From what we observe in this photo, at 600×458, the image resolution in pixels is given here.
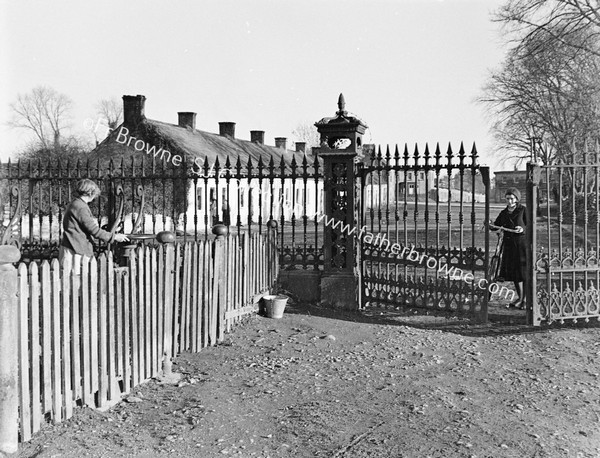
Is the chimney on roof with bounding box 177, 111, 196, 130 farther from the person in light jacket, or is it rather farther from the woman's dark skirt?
the person in light jacket

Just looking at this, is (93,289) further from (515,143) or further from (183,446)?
(515,143)

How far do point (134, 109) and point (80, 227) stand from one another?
2753 cm

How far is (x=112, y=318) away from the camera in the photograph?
Answer: 17.8 feet

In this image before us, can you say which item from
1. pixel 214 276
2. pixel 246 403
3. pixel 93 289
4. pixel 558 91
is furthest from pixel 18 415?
pixel 558 91

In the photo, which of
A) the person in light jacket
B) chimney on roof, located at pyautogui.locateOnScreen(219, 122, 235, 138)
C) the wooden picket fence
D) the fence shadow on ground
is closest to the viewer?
the wooden picket fence

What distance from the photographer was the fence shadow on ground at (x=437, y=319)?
344 inches

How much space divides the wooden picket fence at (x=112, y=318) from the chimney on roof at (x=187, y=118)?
32026 mm

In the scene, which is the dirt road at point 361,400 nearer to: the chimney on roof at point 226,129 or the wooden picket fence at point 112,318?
the wooden picket fence at point 112,318

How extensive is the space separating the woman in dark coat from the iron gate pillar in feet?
7.37

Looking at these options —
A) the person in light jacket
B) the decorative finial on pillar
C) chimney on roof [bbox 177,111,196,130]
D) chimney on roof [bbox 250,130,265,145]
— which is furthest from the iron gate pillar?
chimney on roof [bbox 250,130,265,145]

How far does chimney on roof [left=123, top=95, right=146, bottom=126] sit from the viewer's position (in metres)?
33.3

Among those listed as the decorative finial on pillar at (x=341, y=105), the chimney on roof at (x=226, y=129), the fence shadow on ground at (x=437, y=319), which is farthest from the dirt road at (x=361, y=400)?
the chimney on roof at (x=226, y=129)

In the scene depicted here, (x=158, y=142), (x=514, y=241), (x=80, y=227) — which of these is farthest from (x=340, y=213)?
(x=158, y=142)

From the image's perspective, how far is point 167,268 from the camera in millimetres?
6465
